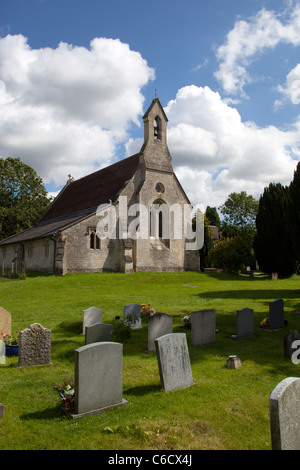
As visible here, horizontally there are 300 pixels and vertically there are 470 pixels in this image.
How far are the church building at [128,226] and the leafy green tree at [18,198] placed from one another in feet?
40.7

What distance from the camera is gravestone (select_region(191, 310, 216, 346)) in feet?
29.4

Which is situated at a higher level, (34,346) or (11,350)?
(34,346)

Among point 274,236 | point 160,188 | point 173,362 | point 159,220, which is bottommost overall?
point 173,362

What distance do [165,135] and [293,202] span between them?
54.9ft

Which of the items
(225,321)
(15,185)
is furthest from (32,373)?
(15,185)

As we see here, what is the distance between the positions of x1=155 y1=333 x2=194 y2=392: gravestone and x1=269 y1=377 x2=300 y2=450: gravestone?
2.41 metres

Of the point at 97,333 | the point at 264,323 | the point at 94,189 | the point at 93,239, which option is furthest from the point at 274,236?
the point at 97,333

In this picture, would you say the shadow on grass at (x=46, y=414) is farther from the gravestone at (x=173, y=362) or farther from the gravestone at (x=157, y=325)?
the gravestone at (x=157, y=325)

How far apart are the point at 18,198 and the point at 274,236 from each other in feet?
114

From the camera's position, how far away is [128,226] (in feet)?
93.1

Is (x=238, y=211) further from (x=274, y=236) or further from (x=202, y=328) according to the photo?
(x=202, y=328)

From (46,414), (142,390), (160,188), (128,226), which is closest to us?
(46,414)

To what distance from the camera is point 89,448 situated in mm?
4062

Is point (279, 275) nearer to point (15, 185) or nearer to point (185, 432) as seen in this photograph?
point (185, 432)
